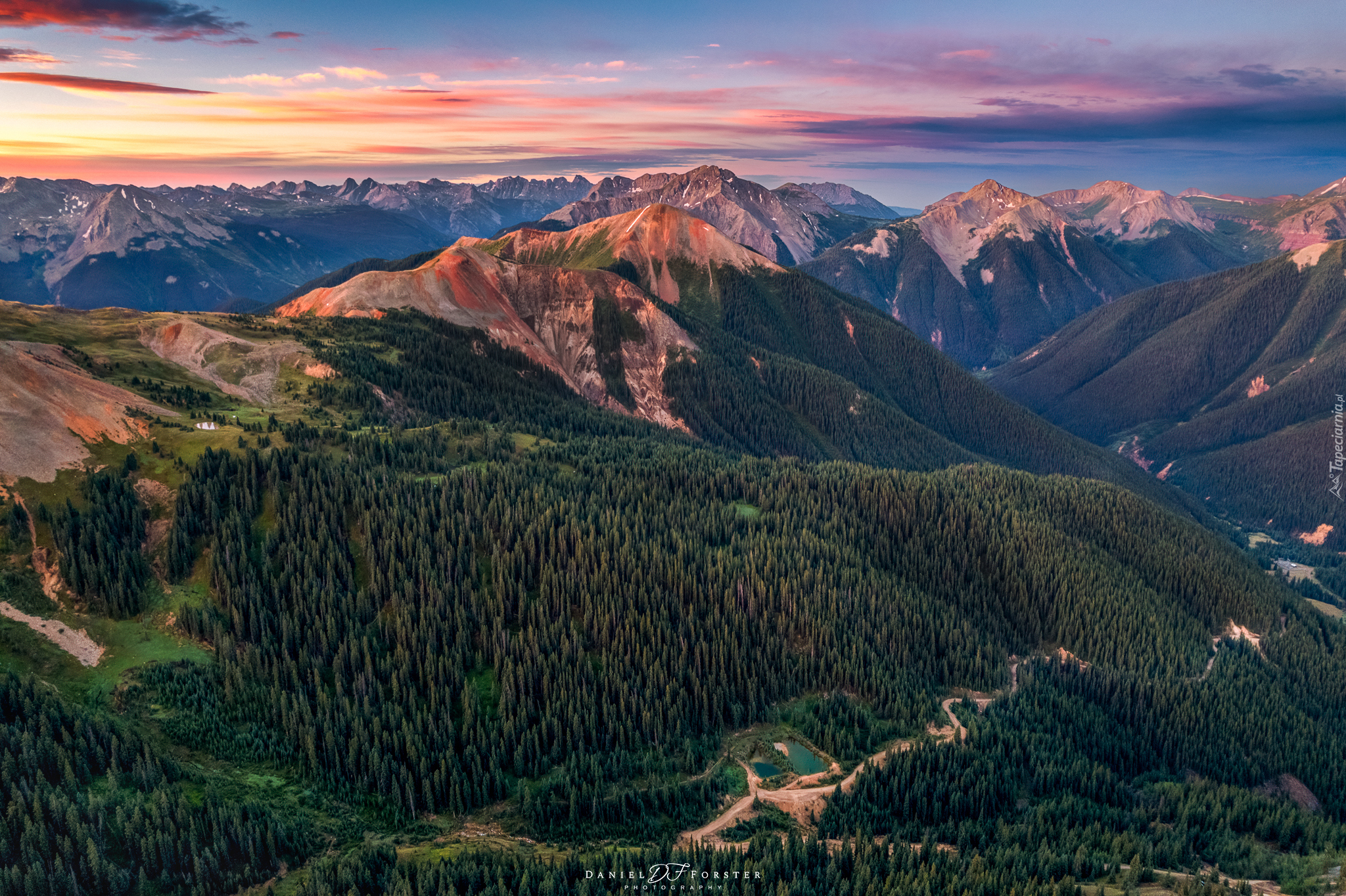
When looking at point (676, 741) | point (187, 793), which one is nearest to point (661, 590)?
point (676, 741)

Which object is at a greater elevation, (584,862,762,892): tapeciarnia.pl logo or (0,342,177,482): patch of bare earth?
(0,342,177,482): patch of bare earth

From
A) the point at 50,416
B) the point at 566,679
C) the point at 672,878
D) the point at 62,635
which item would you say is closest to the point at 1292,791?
the point at 672,878

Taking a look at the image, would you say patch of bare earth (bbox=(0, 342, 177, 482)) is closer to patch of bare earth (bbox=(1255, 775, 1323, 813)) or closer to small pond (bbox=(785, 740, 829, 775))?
small pond (bbox=(785, 740, 829, 775))

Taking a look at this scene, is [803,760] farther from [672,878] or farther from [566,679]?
[672,878]

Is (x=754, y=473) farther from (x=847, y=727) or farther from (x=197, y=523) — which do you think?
(x=197, y=523)

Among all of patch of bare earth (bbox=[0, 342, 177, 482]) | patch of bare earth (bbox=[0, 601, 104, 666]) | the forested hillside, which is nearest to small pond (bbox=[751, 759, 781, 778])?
the forested hillside

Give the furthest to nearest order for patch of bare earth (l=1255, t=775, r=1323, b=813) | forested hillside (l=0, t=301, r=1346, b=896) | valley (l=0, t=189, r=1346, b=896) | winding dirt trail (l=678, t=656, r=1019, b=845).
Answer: patch of bare earth (l=1255, t=775, r=1323, b=813) → winding dirt trail (l=678, t=656, r=1019, b=845) → valley (l=0, t=189, r=1346, b=896) → forested hillside (l=0, t=301, r=1346, b=896)
